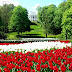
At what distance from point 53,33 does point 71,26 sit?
19123mm

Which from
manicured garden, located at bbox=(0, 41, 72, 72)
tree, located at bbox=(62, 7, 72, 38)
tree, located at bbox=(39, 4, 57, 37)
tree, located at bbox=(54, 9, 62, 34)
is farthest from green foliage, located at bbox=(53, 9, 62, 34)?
manicured garden, located at bbox=(0, 41, 72, 72)

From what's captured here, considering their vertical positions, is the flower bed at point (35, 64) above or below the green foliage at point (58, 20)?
below

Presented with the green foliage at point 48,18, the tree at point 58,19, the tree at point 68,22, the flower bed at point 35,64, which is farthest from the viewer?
the tree at point 58,19

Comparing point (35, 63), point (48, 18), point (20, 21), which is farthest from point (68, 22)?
point (35, 63)

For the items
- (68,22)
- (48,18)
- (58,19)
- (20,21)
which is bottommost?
(68,22)

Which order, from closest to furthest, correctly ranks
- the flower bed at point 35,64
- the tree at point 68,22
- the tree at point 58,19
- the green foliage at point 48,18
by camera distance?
the flower bed at point 35,64 < the tree at point 68,22 < the green foliage at point 48,18 < the tree at point 58,19

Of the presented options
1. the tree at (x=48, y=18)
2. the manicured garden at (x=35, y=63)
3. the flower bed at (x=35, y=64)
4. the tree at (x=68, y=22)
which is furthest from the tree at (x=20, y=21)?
the flower bed at (x=35, y=64)

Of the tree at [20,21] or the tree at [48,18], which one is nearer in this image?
the tree at [48,18]

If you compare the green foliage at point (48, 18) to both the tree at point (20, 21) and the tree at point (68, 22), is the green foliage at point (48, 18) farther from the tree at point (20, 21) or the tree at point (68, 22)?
the tree at point (68, 22)

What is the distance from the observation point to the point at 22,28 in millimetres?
42750

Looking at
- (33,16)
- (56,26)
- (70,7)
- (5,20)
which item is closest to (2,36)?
(70,7)

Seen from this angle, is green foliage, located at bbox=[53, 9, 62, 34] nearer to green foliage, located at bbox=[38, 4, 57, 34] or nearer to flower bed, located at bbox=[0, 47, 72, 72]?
green foliage, located at bbox=[38, 4, 57, 34]

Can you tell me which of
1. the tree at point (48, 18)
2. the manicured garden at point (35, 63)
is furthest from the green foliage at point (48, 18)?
the manicured garden at point (35, 63)

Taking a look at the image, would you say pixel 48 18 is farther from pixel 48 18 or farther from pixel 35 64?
pixel 35 64
